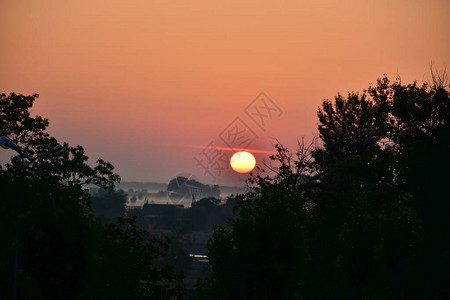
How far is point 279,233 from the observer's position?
79.2 feet

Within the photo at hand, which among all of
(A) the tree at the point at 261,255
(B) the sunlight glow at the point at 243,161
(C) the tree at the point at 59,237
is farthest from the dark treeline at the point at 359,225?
(B) the sunlight glow at the point at 243,161

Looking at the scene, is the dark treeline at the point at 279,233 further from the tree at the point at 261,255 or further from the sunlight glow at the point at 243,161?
the sunlight glow at the point at 243,161

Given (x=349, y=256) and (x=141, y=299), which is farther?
(x=141, y=299)

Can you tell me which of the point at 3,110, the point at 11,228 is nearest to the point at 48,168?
the point at 3,110

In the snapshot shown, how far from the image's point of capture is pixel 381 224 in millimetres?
25797

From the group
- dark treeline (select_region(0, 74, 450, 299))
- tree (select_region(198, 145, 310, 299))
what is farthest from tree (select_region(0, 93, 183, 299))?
tree (select_region(198, 145, 310, 299))

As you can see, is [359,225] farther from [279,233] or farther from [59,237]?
[59,237]

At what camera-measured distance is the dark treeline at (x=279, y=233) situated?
23.1 meters

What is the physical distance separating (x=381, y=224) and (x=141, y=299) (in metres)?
14.8

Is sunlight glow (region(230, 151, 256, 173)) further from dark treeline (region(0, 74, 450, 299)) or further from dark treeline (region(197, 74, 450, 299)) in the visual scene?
dark treeline (region(0, 74, 450, 299))

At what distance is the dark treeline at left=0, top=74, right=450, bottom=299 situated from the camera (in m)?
23.1

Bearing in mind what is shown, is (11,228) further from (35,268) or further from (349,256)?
(349,256)

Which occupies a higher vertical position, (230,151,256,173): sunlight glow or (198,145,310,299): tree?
(230,151,256,173): sunlight glow

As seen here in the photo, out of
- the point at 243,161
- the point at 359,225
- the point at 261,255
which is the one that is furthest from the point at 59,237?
the point at 243,161
